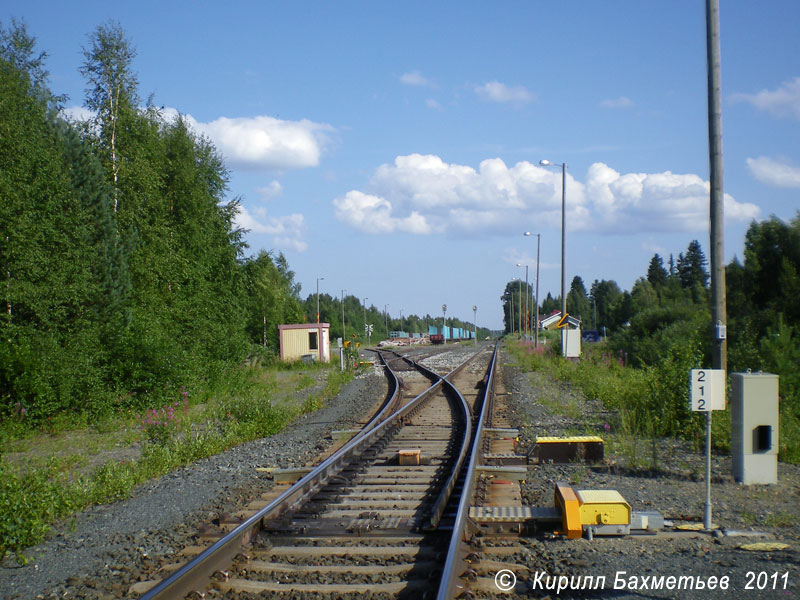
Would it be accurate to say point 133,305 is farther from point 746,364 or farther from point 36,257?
point 746,364

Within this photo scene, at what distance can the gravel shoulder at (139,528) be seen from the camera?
5.48 m

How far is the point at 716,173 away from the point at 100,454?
10483mm

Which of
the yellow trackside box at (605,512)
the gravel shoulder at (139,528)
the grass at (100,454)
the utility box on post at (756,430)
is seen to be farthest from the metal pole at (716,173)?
the grass at (100,454)

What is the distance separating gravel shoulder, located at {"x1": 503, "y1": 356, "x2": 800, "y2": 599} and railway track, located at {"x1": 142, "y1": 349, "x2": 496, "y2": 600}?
86 cm

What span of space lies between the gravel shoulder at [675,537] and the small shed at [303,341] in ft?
93.2

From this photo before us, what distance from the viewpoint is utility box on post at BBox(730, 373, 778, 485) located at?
860 centimetres

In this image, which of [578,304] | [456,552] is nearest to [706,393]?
[456,552]

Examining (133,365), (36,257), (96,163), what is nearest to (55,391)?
(133,365)

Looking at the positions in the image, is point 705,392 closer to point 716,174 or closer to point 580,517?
point 580,517

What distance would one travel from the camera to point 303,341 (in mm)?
40000

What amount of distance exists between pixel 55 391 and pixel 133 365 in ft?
7.08

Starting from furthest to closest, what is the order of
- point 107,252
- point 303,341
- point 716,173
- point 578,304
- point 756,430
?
point 578,304, point 303,341, point 107,252, point 716,173, point 756,430

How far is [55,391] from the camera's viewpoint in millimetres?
15719

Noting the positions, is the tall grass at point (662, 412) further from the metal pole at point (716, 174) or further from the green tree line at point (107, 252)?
the green tree line at point (107, 252)
